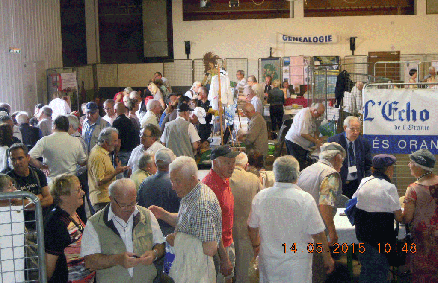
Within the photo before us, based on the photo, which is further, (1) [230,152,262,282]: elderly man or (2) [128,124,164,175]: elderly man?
(2) [128,124,164,175]: elderly man

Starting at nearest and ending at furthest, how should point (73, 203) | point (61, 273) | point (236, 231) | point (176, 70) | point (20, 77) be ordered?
point (61, 273) < point (73, 203) < point (236, 231) < point (20, 77) < point (176, 70)

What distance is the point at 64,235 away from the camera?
10.5 ft

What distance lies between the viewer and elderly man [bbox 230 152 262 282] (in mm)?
4406

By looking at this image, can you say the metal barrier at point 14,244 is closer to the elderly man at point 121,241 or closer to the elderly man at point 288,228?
the elderly man at point 121,241

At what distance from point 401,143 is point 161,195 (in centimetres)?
242

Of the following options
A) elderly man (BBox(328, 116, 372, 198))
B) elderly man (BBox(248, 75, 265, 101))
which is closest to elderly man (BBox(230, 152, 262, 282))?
elderly man (BBox(328, 116, 372, 198))

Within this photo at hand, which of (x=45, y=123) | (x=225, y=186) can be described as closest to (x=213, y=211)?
(x=225, y=186)

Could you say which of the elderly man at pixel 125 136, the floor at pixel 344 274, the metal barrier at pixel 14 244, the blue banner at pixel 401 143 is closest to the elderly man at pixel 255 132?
the elderly man at pixel 125 136

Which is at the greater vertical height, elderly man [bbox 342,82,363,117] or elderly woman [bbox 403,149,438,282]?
elderly man [bbox 342,82,363,117]

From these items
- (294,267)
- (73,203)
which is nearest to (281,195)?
(294,267)

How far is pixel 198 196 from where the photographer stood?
339 cm

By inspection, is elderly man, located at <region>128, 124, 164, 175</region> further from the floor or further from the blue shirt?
the floor

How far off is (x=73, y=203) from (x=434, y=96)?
11.2ft

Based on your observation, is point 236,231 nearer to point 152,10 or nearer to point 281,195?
point 281,195
